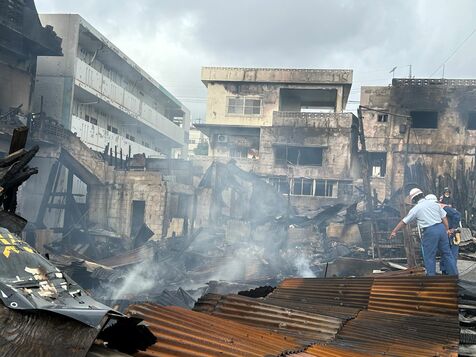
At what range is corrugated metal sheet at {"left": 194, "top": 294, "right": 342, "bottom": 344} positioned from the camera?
4.07 metres

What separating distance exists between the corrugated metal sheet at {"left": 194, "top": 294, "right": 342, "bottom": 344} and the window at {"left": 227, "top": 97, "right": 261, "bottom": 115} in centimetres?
2748

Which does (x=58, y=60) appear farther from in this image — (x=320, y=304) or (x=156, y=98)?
(x=320, y=304)

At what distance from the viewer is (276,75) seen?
102 feet

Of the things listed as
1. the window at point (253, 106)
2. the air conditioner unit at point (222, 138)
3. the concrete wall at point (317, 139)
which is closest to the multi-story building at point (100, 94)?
the air conditioner unit at point (222, 138)

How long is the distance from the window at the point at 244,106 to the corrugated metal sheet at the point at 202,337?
93.1 ft

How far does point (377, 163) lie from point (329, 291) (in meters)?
24.5

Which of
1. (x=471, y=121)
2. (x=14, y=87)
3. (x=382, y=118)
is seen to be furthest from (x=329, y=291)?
(x=471, y=121)

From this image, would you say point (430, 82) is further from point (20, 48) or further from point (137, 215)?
point (20, 48)

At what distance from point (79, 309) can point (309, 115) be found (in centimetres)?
2612

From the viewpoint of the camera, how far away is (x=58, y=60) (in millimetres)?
24422

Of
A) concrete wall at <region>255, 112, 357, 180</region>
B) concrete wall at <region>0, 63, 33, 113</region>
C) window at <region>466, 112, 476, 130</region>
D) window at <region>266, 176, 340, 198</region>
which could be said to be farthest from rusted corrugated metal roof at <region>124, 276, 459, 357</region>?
window at <region>466, 112, 476, 130</region>

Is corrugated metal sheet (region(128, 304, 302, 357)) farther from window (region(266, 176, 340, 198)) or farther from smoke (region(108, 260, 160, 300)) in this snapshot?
window (region(266, 176, 340, 198))

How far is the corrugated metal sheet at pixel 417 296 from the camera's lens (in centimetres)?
484

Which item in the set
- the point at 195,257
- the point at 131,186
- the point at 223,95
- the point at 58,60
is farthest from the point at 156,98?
the point at 195,257
